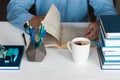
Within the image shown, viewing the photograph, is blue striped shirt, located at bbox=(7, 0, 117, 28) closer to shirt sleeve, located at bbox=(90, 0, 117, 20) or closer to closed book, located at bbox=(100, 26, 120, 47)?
shirt sleeve, located at bbox=(90, 0, 117, 20)

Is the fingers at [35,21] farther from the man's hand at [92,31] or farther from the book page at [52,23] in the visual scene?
the man's hand at [92,31]

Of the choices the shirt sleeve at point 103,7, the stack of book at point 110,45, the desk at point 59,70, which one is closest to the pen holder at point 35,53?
the desk at point 59,70

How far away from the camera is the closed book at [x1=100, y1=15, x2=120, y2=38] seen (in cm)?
99

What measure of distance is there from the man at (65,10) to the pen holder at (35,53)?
26 centimetres

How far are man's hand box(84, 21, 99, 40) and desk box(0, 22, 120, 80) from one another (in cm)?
9

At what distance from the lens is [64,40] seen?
4.03 feet

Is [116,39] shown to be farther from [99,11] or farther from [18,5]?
[18,5]

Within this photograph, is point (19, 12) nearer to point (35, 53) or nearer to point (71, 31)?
point (71, 31)

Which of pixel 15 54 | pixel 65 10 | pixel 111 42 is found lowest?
pixel 65 10

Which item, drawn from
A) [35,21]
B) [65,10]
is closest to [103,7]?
[65,10]

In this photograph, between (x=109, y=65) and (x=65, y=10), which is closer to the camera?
(x=109, y=65)

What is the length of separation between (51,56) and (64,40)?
0.13 meters

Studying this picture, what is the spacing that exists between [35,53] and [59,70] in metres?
0.12

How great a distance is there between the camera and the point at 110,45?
101 centimetres
